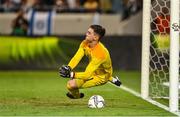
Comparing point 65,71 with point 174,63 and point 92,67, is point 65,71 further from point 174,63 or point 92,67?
point 174,63

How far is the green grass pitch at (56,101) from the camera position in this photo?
9.56 meters

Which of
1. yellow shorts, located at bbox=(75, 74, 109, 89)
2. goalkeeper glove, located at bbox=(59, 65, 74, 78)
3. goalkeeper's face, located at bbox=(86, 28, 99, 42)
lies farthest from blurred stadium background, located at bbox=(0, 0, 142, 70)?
goalkeeper glove, located at bbox=(59, 65, 74, 78)

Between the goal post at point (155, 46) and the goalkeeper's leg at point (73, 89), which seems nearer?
the goalkeeper's leg at point (73, 89)

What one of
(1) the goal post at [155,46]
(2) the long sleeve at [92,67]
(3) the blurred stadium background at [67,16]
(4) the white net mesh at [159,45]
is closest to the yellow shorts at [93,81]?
(2) the long sleeve at [92,67]

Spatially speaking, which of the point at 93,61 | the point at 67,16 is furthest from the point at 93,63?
the point at 67,16

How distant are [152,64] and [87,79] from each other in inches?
172

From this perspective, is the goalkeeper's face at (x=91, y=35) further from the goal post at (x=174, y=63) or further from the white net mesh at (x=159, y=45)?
the white net mesh at (x=159, y=45)

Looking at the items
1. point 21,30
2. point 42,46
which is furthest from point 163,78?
point 21,30

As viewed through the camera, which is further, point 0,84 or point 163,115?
point 0,84

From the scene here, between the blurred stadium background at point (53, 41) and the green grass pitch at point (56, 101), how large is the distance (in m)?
0.02

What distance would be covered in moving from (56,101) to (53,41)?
9085mm

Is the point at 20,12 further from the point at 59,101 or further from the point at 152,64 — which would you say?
the point at 59,101

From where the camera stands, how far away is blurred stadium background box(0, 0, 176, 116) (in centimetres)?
1418

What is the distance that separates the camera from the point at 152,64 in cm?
1452
